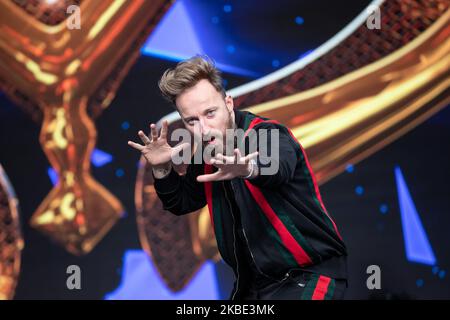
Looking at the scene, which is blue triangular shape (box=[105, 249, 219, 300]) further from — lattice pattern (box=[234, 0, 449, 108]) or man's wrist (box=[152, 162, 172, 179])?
man's wrist (box=[152, 162, 172, 179])

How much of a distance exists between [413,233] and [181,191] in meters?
1.78

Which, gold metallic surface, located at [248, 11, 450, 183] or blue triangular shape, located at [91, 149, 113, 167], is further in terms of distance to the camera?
blue triangular shape, located at [91, 149, 113, 167]

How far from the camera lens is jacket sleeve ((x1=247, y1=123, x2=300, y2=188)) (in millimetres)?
1674

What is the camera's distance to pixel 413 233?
3.37 meters

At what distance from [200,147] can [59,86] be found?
186 centimetres

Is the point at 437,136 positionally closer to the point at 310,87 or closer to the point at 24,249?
the point at 310,87

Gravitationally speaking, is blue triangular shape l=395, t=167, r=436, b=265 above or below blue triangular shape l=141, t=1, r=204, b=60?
below

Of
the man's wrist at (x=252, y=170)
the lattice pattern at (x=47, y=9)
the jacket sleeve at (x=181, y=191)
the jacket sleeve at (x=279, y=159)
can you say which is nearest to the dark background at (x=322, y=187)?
the lattice pattern at (x=47, y=9)

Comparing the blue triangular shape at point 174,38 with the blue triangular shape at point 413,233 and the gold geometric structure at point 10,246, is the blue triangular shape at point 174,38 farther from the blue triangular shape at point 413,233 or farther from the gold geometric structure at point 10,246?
the blue triangular shape at point 413,233

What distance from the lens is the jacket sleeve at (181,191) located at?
2.02 m

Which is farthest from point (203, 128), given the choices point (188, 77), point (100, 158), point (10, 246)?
point (10, 246)

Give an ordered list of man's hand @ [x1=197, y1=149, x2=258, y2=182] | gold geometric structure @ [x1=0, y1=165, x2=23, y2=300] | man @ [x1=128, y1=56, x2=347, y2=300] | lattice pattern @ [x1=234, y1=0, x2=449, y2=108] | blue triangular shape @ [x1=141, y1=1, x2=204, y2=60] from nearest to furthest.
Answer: man's hand @ [x1=197, y1=149, x2=258, y2=182]
man @ [x1=128, y1=56, x2=347, y2=300]
lattice pattern @ [x1=234, y1=0, x2=449, y2=108]
blue triangular shape @ [x1=141, y1=1, x2=204, y2=60]
gold geometric structure @ [x1=0, y1=165, x2=23, y2=300]

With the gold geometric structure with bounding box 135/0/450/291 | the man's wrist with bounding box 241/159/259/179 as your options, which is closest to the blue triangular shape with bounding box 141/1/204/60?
the gold geometric structure with bounding box 135/0/450/291

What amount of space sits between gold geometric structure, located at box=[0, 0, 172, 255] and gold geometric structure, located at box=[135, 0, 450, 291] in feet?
1.61
